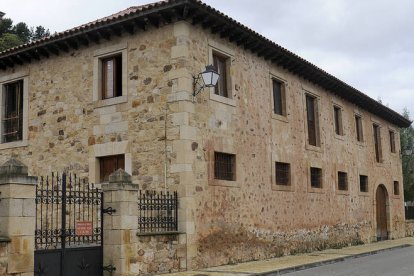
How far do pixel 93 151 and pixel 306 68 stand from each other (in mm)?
7767

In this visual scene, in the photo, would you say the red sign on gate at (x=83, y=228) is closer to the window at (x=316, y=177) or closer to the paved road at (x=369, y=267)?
the paved road at (x=369, y=267)

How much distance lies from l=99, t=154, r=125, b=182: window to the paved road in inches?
191

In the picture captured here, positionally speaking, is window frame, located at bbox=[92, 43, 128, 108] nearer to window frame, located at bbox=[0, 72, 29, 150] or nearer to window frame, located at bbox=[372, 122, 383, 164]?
window frame, located at bbox=[0, 72, 29, 150]

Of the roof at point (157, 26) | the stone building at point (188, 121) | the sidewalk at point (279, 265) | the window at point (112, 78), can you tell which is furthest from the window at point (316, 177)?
the window at point (112, 78)

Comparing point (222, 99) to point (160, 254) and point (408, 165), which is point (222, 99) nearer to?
point (160, 254)

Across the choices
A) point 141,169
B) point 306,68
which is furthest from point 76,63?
point 306,68

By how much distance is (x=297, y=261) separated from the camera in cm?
1398

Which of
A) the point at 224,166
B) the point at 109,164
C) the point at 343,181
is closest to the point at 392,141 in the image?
the point at 343,181

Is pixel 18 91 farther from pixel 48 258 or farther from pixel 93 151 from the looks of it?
pixel 48 258

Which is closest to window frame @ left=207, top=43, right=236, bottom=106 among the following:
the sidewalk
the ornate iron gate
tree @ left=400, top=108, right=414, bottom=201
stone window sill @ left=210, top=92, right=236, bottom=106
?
stone window sill @ left=210, top=92, right=236, bottom=106

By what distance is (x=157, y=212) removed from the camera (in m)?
11.9

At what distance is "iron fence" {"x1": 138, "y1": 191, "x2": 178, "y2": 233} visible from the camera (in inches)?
445

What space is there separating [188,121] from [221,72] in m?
2.49

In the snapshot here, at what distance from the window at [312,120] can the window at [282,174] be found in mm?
2318
